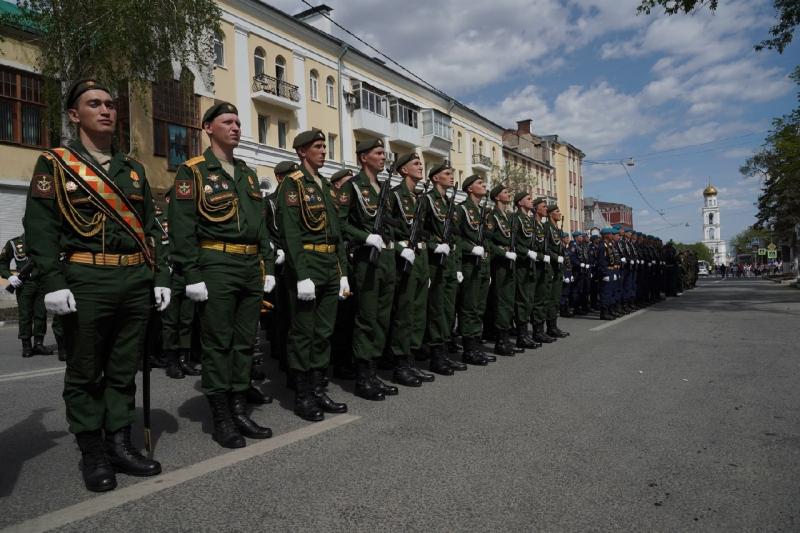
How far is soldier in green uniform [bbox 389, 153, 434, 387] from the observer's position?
5.63 m

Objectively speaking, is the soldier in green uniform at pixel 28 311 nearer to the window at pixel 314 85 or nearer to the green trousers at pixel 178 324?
the green trousers at pixel 178 324

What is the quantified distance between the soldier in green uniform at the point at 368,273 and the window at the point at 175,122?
1786cm

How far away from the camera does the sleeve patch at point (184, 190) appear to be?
12.5 feet

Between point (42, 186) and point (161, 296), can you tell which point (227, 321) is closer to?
point (161, 296)

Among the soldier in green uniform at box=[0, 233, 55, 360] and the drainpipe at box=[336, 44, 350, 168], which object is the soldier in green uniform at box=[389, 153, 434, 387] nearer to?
the soldier in green uniform at box=[0, 233, 55, 360]

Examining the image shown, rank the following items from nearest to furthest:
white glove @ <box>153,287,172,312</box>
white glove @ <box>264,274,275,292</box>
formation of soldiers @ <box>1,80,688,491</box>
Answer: formation of soldiers @ <box>1,80,688,491</box>
white glove @ <box>153,287,172,312</box>
white glove @ <box>264,274,275,292</box>

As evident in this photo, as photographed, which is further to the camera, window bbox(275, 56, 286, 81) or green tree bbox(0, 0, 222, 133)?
window bbox(275, 56, 286, 81)

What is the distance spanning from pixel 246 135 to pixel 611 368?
21030 millimetres

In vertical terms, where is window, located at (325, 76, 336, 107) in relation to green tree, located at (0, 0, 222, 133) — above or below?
above

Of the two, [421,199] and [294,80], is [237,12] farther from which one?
[421,199]

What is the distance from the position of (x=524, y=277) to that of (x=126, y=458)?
566 centimetres

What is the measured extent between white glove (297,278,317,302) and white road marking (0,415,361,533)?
0.88 meters

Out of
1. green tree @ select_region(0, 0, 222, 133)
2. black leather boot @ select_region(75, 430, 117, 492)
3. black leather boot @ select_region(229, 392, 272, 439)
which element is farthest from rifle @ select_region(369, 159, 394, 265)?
green tree @ select_region(0, 0, 222, 133)

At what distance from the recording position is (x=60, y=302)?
294 centimetres
